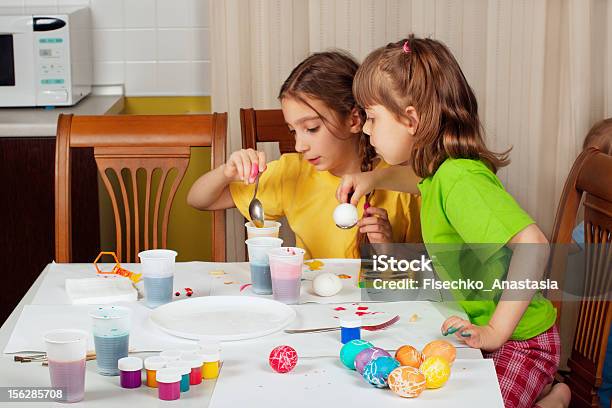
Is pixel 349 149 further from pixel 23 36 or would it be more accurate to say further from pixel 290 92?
pixel 23 36

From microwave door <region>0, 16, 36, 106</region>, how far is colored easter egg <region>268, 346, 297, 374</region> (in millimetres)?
1799

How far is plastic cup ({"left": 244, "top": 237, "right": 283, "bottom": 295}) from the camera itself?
63.3 inches

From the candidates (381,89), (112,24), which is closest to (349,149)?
(381,89)

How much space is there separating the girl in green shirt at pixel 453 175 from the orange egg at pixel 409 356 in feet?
1.17

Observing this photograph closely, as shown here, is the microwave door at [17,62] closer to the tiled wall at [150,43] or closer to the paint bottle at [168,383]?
the tiled wall at [150,43]

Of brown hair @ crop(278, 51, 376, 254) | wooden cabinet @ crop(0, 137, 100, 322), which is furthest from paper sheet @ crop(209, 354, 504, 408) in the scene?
wooden cabinet @ crop(0, 137, 100, 322)

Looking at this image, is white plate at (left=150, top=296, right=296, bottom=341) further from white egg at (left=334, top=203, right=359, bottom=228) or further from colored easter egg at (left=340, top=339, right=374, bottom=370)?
white egg at (left=334, top=203, right=359, bottom=228)

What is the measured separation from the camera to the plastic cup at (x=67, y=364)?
44.9 inches

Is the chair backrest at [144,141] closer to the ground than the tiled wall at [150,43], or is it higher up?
closer to the ground

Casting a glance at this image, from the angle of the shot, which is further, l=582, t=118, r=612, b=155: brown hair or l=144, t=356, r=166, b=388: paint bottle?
l=582, t=118, r=612, b=155: brown hair

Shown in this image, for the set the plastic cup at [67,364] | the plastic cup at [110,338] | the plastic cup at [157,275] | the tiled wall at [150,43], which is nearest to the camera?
the plastic cup at [67,364]

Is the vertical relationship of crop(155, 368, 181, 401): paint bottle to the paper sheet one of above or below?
above

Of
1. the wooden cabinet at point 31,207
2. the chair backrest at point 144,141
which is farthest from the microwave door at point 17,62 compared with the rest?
the chair backrest at point 144,141

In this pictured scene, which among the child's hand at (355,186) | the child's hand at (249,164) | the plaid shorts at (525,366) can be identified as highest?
the child's hand at (249,164)
